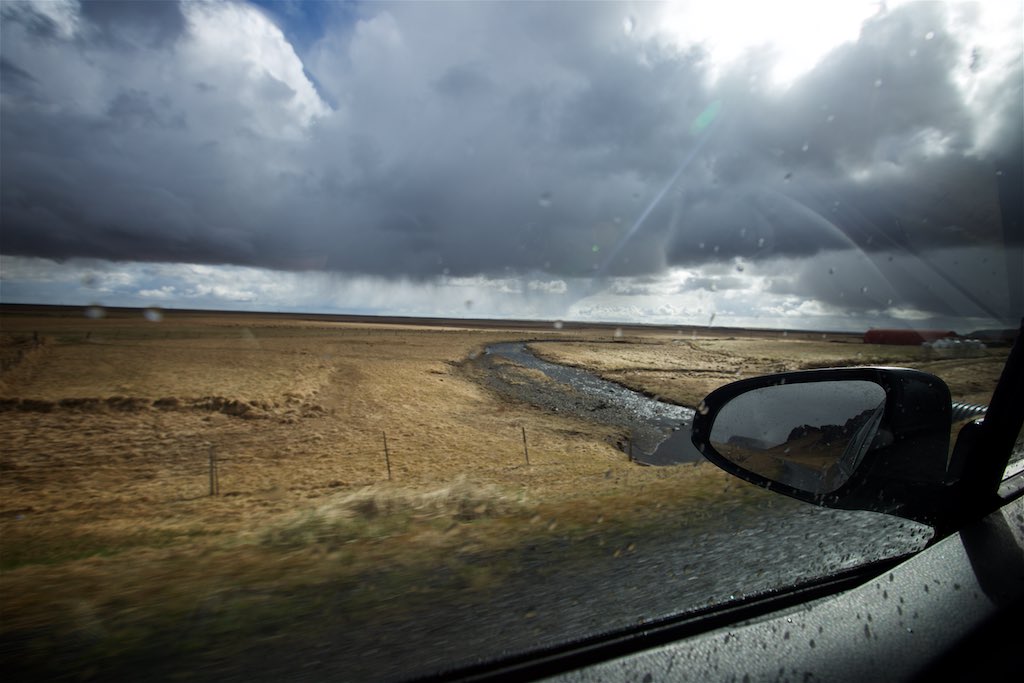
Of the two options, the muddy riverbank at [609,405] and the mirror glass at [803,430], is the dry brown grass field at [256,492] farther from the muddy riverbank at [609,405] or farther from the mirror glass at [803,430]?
the muddy riverbank at [609,405]

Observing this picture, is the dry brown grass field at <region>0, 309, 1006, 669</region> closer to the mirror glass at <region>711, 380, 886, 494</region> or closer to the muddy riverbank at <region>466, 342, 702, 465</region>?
the mirror glass at <region>711, 380, 886, 494</region>

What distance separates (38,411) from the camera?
9922 mm

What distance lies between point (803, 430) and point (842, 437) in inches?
7.0

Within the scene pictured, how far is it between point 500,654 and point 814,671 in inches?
31.5

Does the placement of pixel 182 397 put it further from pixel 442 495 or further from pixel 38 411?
pixel 442 495

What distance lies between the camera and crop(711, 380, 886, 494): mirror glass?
2.35 metres

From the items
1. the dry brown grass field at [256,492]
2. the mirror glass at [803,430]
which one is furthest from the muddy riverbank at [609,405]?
the mirror glass at [803,430]

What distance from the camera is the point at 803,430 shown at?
2.58m

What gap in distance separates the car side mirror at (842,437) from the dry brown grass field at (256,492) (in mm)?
306

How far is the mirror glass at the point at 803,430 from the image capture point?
2354 mm

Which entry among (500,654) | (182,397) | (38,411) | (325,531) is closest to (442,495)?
(325,531)

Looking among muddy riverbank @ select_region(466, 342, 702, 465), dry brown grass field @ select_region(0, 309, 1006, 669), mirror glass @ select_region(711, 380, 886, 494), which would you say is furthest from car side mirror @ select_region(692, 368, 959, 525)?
muddy riverbank @ select_region(466, 342, 702, 465)

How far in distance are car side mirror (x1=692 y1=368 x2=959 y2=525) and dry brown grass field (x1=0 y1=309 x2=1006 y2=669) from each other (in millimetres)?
306

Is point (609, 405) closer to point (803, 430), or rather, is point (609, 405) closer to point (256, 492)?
point (256, 492)
